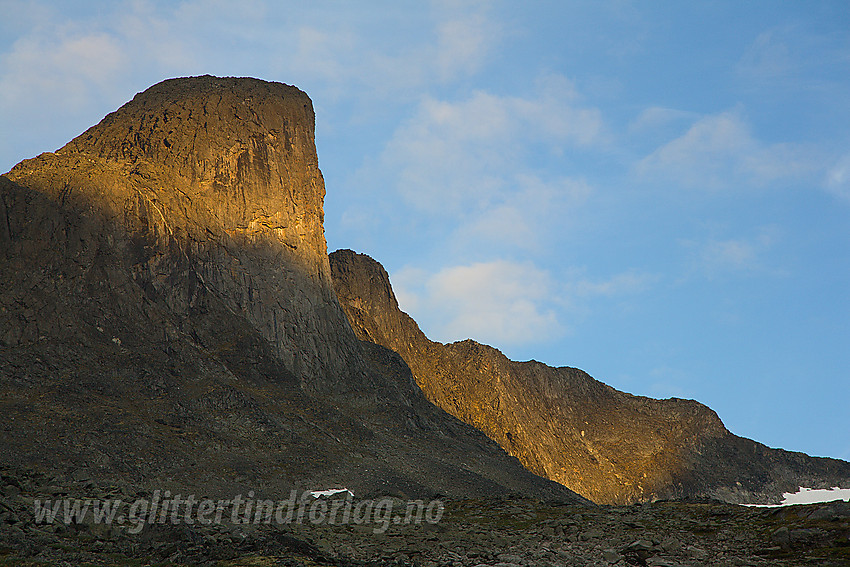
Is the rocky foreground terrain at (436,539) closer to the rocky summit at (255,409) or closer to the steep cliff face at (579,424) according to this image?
the rocky summit at (255,409)

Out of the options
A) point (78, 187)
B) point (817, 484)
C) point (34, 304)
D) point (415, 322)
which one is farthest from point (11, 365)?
point (817, 484)

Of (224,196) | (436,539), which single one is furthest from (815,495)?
(436,539)

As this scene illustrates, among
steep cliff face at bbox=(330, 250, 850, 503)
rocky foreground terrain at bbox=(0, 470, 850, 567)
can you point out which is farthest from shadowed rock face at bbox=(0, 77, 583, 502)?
rocky foreground terrain at bbox=(0, 470, 850, 567)

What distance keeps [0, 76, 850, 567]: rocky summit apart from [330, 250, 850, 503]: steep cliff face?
60 centimetres

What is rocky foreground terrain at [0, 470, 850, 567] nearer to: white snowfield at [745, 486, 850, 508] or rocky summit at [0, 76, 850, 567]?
rocky summit at [0, 76, 850, 567]

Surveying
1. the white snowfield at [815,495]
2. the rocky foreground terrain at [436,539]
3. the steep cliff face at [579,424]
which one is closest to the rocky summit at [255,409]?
the rocky foreground terrain at [436,539]

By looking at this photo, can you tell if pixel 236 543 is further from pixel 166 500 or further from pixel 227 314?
pixel 227 314

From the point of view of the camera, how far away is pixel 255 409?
3846 inches

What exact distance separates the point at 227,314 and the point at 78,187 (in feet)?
86.5

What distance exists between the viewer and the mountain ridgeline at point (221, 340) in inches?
3376

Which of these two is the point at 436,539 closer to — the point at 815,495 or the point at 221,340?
the point at 221,340

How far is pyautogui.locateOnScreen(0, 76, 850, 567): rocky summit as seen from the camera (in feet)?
124

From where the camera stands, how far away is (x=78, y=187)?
107 metres

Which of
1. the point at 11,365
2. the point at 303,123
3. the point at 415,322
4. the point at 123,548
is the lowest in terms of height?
the point at 123,548
